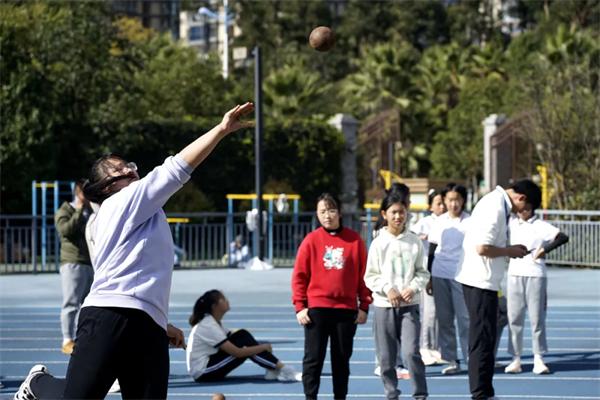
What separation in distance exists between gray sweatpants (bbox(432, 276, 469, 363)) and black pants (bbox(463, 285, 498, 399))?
8.13 feet

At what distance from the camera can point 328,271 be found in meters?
9.21

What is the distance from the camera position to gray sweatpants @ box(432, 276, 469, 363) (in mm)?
11594

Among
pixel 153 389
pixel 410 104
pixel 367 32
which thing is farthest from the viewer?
pixel 367 32

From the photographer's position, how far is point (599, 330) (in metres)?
15.1

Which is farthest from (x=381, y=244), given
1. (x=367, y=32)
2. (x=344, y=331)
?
(x=367, y=32)

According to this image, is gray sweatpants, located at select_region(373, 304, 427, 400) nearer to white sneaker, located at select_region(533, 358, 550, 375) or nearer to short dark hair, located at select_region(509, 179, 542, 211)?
short dark hair, located at select_region(509, 179, 542, 211)

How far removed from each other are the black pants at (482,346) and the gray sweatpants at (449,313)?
2.48 metres

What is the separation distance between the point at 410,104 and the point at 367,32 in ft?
57.5

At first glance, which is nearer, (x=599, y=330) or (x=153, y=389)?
(x=153, y=389)

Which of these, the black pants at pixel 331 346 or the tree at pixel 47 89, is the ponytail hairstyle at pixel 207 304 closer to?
the black pants at pixel 331 346

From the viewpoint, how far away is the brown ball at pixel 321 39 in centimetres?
884

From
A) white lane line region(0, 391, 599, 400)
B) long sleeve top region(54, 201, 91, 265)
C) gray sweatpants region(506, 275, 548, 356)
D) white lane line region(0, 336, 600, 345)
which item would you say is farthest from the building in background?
white lane line region(0, 391, 599, 400)

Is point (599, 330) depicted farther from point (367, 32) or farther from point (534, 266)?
point (367, 32)

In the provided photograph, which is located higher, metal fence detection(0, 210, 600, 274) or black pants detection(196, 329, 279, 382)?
metal fence detection(0, 210, 600, 274)
